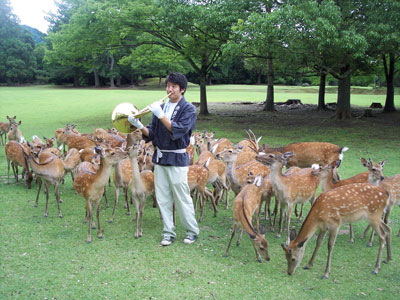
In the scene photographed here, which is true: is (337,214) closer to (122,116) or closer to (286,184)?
(286,184)

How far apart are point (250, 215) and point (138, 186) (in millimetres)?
1588

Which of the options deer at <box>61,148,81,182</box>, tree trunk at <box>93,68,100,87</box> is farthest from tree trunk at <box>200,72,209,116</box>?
tree trunk at <box>93,68,100,87</box>

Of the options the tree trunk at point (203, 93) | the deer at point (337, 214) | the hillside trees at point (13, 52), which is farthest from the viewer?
the hillside trees at point (13, 52)

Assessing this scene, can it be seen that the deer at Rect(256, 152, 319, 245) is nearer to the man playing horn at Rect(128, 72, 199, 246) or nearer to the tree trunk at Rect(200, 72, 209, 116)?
the man playing horn at Rect(128, 72, 199, 246)

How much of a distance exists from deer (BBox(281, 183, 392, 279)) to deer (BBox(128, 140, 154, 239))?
2044 millimetres

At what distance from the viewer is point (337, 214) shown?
418 cm

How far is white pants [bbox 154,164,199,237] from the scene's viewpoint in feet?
15.2

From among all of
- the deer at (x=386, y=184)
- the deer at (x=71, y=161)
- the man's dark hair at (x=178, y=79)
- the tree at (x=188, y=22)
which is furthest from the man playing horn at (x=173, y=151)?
the tree at (x=188, y=22)

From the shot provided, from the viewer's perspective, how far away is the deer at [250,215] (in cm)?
423

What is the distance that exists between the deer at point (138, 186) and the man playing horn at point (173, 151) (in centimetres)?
46

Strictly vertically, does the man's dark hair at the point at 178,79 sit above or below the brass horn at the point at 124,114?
above

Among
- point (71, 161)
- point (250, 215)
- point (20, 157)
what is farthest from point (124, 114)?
point (20, 157)

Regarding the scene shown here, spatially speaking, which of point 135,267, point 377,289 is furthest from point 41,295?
point 377,289

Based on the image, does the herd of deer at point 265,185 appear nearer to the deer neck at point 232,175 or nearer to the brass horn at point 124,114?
the deer neck at point 232,175
